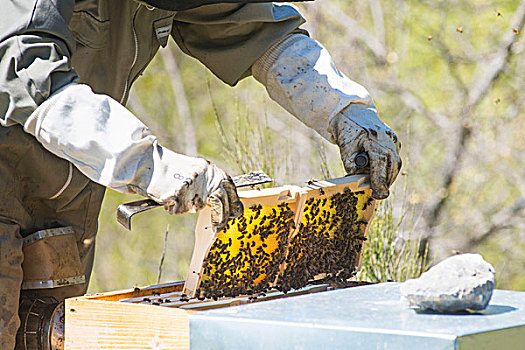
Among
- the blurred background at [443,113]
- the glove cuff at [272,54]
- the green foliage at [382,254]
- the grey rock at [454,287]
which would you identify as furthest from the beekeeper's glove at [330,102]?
the blurred background at [443,113]

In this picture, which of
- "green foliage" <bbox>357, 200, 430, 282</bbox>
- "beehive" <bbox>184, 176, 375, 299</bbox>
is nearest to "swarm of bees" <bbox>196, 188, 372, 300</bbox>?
"beehive" <bbox>184, 176, 375, 299</bbox>

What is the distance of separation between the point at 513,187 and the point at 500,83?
35.7 inches

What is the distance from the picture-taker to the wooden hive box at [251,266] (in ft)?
6.72

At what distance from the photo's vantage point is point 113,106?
85.1 inches

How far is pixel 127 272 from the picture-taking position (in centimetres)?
902

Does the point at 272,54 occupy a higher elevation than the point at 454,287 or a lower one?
higher

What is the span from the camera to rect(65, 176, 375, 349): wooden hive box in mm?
2049

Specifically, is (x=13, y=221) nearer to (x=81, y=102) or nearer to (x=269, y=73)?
(x=81, y=102)

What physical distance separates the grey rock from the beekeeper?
60cm

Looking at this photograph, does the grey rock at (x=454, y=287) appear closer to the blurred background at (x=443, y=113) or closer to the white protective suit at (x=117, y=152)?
the white protective suit at (x=117, y=152)

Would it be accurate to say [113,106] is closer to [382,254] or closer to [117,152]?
[117,152]

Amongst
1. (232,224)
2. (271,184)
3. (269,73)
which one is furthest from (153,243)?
(232,224)

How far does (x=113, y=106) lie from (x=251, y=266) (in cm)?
68

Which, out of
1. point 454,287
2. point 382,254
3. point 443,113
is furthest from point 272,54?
point 443,113
